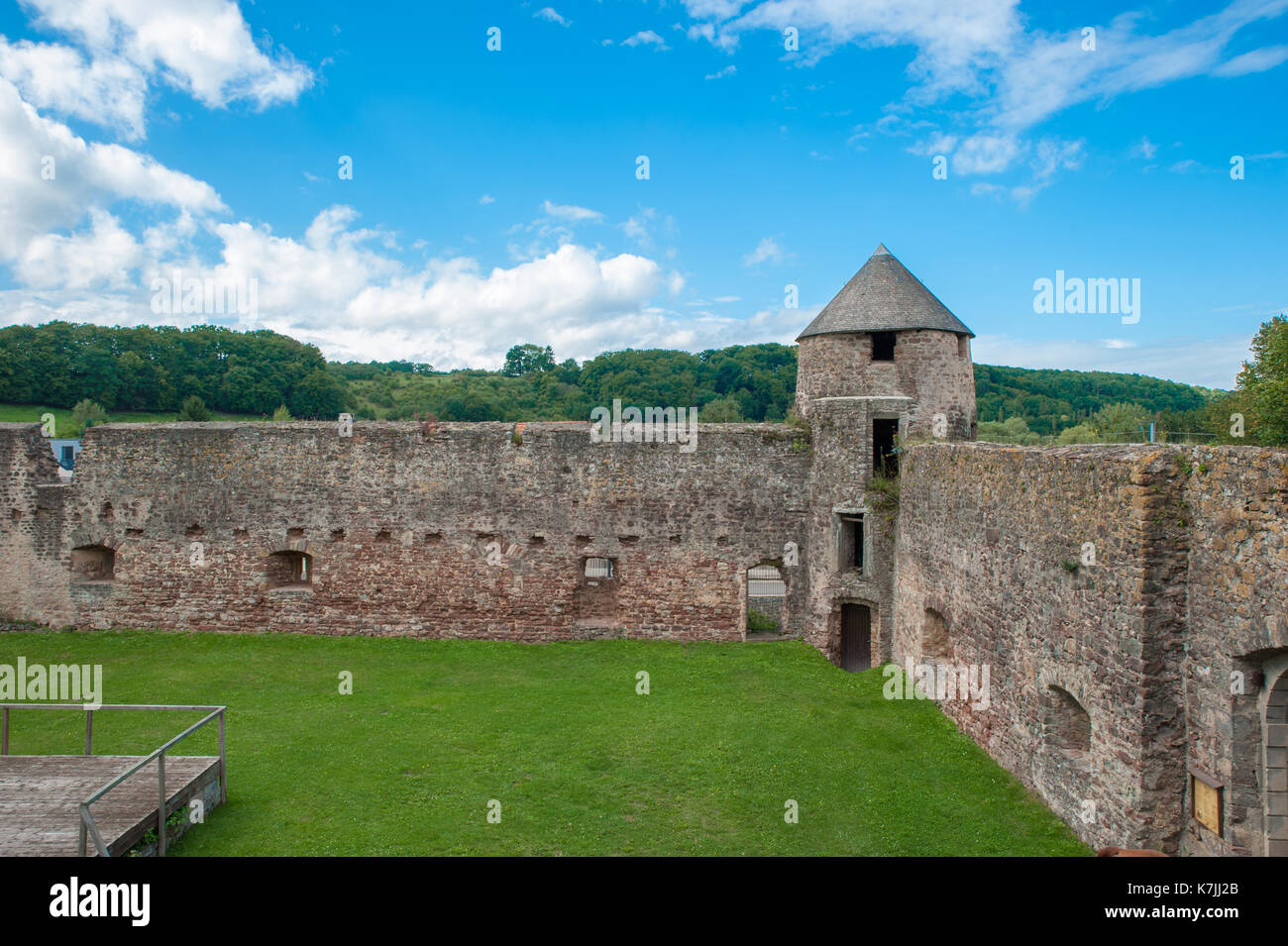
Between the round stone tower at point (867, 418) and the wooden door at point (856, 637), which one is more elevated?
the round stone tower at point (867, 418)

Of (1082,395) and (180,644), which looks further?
(1082,395)

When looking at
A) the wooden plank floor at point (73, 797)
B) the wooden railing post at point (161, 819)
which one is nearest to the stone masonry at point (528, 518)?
the wooden plank floor at point (73, 797)

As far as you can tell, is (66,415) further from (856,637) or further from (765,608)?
(856,637)

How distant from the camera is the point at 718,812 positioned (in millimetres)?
9844

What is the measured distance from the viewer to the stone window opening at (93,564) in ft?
62.6

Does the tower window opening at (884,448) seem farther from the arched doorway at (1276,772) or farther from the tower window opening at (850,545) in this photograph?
the arched doorway at (1276,772)

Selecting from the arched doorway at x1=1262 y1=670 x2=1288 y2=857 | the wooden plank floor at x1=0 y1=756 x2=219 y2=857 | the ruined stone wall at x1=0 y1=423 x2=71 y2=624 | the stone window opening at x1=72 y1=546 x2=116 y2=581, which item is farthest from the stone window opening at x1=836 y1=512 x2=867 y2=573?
the ruined stone wall at x1=0 y1=423 x2=71 y2=624

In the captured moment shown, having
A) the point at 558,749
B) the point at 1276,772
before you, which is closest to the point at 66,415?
the point at 558,749

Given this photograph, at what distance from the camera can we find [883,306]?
59.0 feet

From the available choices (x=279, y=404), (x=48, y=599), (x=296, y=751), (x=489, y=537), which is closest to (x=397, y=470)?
(x=489, y=537)

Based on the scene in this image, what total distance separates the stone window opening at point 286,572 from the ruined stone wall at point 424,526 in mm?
81

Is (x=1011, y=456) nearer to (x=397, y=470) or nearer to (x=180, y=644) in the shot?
(x=397, y=470)

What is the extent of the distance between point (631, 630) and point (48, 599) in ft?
46.9

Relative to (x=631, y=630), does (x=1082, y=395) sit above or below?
above
